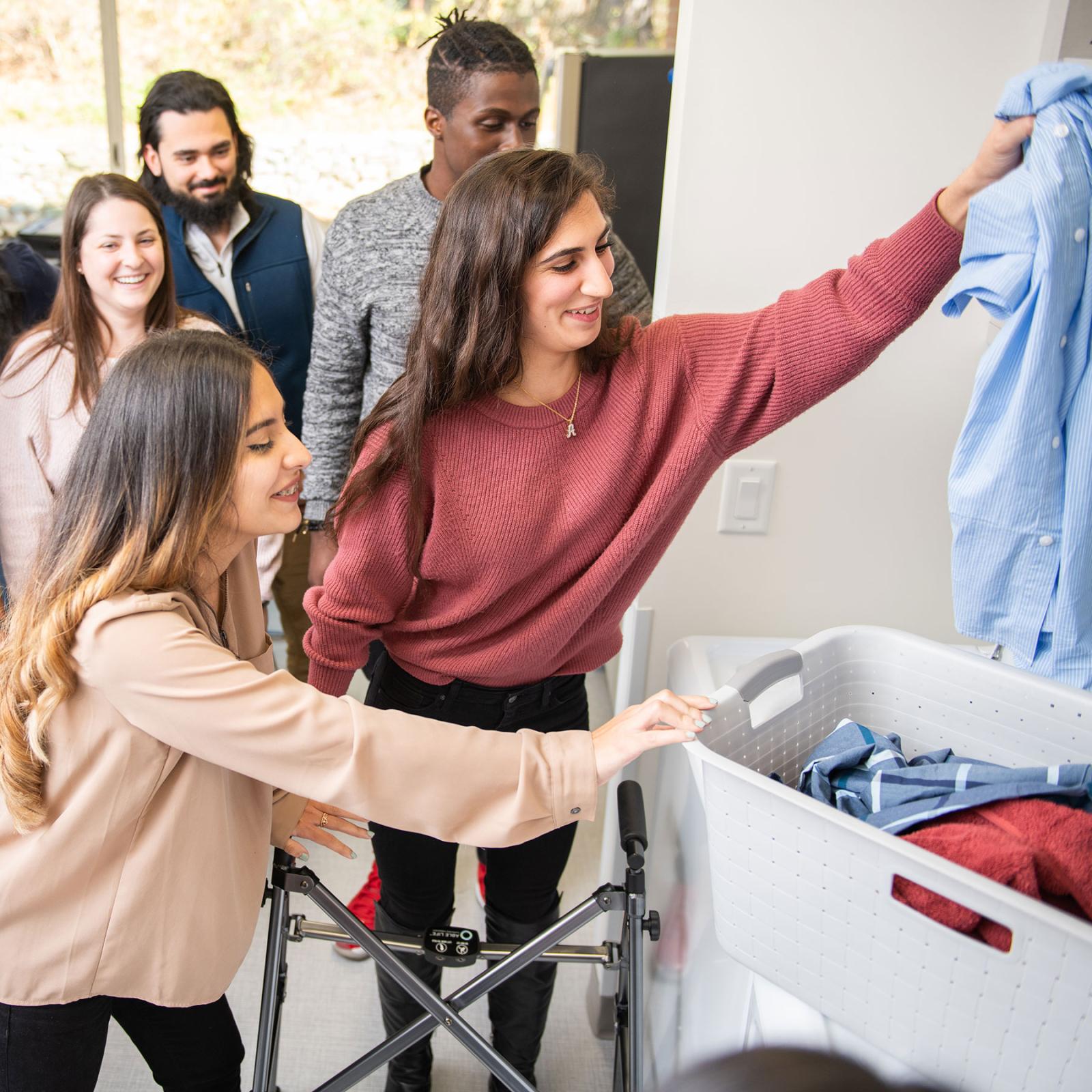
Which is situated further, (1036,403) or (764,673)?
(764,673)

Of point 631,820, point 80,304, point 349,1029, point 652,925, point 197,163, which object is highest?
point 197,163

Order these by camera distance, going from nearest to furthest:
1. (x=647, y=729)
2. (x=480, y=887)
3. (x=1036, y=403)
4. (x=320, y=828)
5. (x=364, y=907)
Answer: (x=1036, y=403) → (x=647, y=729) → (x=320, y=828) → (x=364, y=907) → (x=480, y=887)

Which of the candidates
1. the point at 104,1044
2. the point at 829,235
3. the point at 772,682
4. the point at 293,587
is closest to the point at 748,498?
the point at 829,235

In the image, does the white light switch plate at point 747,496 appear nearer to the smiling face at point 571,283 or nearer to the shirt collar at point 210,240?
the smiling face at point 571,283

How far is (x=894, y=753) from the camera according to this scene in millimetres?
1045

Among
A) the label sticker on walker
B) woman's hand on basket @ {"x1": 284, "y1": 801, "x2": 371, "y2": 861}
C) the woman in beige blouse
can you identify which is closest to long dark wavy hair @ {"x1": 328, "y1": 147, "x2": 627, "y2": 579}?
the woman in beige blouse

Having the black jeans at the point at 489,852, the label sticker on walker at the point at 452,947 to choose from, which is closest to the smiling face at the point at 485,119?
the black jeans at the point at 489,852

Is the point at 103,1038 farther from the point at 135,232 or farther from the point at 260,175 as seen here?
the point at 260,175

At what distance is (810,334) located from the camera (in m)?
1.20

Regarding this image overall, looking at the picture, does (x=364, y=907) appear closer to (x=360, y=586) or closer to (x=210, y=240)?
(x=360, y=586)

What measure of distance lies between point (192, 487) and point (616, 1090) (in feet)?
3.49

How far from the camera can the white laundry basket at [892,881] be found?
0.74 meters

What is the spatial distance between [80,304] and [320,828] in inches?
44.2

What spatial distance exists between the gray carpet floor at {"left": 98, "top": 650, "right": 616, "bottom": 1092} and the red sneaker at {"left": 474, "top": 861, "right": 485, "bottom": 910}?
0.02 metres
